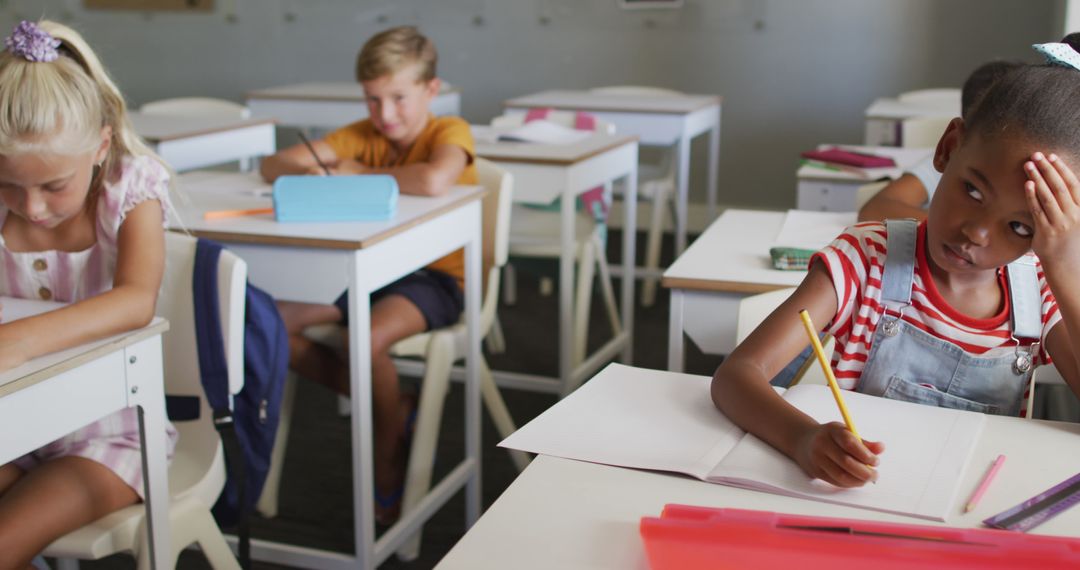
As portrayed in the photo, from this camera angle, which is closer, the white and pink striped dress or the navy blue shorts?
the white and pink striped dress

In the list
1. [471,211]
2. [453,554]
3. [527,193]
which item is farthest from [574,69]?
[453,554]

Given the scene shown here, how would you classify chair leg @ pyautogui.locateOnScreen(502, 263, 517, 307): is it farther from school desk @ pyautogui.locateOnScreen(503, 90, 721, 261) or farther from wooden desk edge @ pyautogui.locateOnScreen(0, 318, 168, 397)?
wooden desk edge @ pyautogui.locateOnScreen(0, 318, 168, 397)

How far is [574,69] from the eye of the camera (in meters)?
5.39

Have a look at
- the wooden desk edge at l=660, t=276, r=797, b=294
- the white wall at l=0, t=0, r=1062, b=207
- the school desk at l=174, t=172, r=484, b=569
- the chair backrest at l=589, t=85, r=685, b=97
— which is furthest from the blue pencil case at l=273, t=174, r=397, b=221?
the white wall at l=0, t=0, r=1062, b=207

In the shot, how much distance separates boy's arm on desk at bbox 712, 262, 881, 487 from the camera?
2.86 ft

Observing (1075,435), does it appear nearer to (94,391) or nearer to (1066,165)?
(1066,165)

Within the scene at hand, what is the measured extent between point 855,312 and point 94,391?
873 millimetres

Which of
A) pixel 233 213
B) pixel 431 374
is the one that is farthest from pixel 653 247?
pixel 233 213

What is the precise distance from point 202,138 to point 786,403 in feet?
9.05

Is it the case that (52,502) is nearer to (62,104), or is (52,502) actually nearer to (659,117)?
(62,104)

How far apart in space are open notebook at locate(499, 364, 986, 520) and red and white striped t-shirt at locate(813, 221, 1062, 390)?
154 mm

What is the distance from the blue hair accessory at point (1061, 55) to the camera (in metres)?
1.08

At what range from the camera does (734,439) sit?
98cm

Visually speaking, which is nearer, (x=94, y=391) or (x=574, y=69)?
(x=94, y=391)
